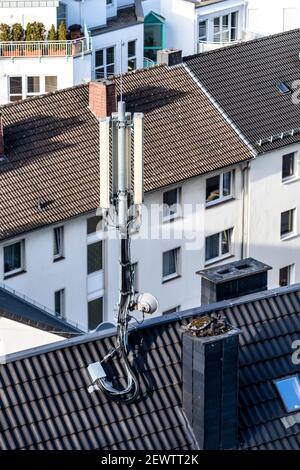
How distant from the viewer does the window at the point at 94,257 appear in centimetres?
5462

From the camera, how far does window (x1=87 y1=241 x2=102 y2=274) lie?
179 ft

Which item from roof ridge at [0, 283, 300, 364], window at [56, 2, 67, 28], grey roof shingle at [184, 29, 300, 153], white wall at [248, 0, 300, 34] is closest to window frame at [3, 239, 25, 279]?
grey roof shingle at [184, 29, 300, 153]

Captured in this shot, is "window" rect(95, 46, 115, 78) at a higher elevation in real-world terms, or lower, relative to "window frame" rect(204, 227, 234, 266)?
→ higher

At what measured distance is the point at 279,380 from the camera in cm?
3397

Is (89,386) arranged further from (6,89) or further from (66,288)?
(6,89)

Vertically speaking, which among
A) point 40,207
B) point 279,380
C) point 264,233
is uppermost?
point 279,380

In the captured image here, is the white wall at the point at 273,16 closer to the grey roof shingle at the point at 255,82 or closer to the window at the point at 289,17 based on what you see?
the window at the point at 289,17

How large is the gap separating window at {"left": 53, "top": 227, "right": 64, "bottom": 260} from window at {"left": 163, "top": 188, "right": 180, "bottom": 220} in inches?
176

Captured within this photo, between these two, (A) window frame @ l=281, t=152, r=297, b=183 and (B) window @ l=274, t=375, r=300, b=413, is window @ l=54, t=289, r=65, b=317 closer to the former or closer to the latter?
(A) window frame @ l=281, t=152, r=297, b=183

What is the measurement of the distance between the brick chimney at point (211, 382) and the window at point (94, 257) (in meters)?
21.9

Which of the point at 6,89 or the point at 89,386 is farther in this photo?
the point at 6,89
